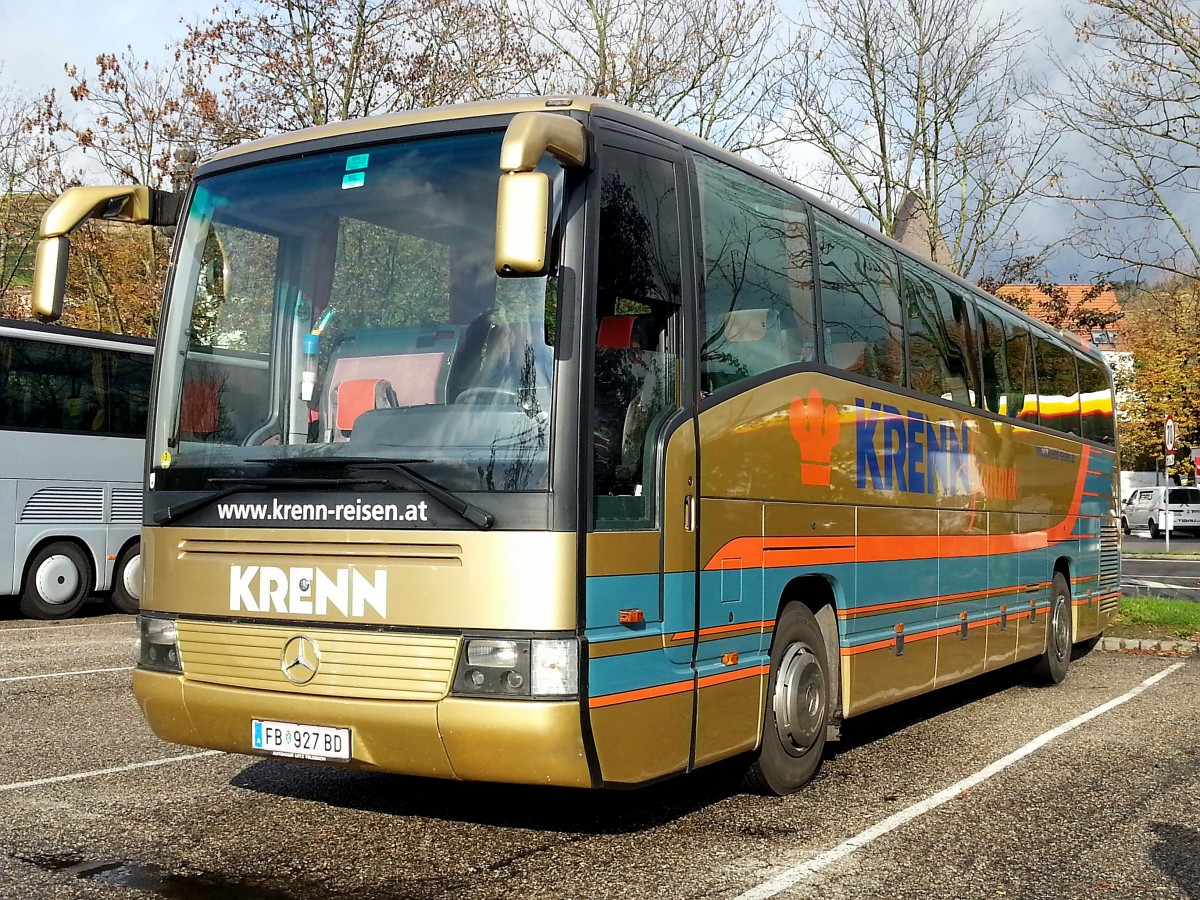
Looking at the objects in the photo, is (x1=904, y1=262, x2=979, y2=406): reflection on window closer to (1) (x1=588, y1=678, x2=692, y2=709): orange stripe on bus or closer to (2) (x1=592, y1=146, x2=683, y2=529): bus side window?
(2) (x1=592, y1=146, x2=683, y2=529): bus side window

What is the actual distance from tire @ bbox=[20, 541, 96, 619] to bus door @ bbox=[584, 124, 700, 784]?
44.4 feet

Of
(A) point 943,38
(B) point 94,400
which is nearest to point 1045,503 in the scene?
(B) point 94,400

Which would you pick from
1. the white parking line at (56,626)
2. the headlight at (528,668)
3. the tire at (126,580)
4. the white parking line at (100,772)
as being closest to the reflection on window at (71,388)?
the tire at (126,580)

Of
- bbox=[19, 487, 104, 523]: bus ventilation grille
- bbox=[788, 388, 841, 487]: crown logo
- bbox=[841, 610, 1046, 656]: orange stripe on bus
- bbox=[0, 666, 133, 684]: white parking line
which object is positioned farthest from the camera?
bbox=[19, 487, 104, 523]: bus ventilation grille

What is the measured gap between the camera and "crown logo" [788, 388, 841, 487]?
7.09 meters

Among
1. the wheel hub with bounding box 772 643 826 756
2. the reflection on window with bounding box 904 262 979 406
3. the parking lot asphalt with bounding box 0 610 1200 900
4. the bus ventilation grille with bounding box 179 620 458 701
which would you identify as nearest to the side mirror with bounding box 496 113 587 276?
the bus ventilation grille with bounding box 179 620 458 701

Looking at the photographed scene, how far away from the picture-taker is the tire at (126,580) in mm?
18109

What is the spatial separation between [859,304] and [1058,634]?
530cm

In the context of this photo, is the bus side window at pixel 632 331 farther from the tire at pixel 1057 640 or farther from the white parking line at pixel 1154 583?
the white parking line at pixel 1154 583

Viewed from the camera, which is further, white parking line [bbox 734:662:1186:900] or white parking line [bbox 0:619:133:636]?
white parking line [bbox 0:619:133:636]

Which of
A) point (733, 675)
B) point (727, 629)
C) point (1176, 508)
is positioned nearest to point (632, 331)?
point (727, 629)

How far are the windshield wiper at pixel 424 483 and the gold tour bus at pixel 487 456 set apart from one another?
0.04 feet

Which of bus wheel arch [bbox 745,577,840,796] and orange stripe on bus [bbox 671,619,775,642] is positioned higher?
orange stripe on bus [bbox 671,619,775,642]

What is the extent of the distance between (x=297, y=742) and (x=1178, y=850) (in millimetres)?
3915
